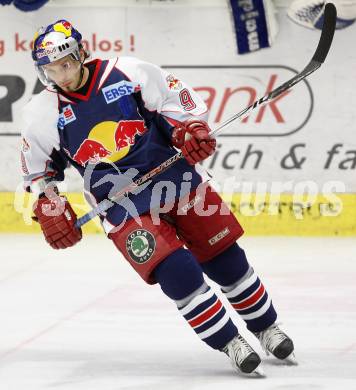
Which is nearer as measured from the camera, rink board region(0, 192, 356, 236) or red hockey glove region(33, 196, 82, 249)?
red hockey glove region(33, 196, 82, 249)

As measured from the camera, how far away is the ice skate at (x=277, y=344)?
3.82m

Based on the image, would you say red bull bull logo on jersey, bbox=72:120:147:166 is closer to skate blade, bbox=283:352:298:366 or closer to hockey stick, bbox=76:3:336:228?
hockey stick, bbox=76:3:336:228

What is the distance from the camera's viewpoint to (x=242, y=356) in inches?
144

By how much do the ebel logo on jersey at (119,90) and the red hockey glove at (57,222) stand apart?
371 mm

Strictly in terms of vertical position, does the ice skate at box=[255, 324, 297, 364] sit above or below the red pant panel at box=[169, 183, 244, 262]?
below

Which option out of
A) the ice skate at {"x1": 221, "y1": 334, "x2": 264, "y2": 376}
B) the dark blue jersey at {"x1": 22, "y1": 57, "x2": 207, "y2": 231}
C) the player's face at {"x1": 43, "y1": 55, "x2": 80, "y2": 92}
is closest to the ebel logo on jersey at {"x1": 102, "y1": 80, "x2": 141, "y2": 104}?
the dark blue jersey at {"x1": 22, "y1": 57, "x2": 207, "y2": 231}

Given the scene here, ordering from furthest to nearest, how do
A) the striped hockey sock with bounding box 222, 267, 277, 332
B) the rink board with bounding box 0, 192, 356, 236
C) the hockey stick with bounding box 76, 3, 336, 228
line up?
the rink board with bounding box 0, 192, 356, 236 → the striped hockey sock with bounding box 222, 267, 277, 332 → the hockey stick with bounding box 76, 3, 336, 228

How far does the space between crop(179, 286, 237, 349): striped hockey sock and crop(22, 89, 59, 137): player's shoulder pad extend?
705 mm

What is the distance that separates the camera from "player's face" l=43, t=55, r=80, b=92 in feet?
12.0

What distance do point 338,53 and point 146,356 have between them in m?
2.99

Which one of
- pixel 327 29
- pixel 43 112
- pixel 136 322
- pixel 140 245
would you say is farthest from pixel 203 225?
pixel 136 322

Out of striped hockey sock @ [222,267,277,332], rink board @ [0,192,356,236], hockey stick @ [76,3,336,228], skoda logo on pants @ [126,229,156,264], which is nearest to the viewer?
skoda logo on pants @ [126,229,156,264]

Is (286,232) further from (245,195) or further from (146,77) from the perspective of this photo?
(146,77)

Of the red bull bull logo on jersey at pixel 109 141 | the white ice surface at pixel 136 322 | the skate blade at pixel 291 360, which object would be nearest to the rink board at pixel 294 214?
the white ice surface at pixel 136 322
